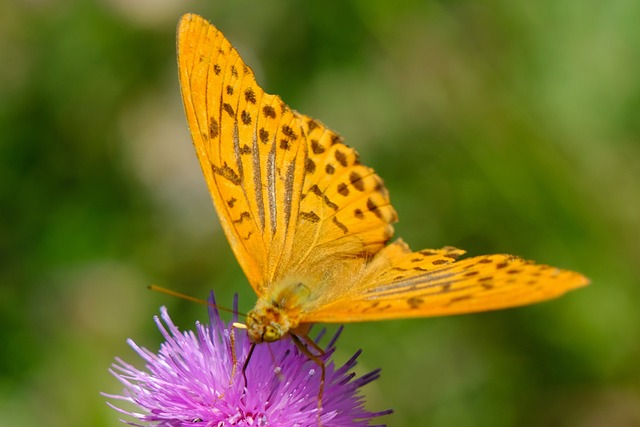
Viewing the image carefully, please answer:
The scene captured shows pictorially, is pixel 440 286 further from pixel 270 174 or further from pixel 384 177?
pixel 384 177

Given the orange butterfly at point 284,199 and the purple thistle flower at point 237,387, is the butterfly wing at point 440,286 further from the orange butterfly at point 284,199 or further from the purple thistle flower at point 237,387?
the purple thistle flower at point 237,387

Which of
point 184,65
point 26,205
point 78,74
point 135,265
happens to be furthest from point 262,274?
point 78,74

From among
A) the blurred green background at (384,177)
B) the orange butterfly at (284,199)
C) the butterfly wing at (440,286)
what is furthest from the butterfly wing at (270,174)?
the blurred green background at (384,177)

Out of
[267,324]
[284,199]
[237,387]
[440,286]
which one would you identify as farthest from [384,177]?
[440,286]

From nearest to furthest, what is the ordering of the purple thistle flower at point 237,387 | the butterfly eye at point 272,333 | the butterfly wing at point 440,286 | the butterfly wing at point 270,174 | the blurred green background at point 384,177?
the butterfly wing at point 440,286, the butterfly eye at point 272,333, the purple thistle flower at point 237,387, the butterfly wing at point 270,174, the blurred green background at point 384,177

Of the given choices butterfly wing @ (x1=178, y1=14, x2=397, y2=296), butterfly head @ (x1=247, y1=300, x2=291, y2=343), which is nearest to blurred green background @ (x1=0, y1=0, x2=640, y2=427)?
butterfly wing @ (x1=178, y1=14, x2=397, y2=296)

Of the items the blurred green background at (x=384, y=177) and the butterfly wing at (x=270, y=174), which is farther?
the blurred green background at (x=384, y=177)
